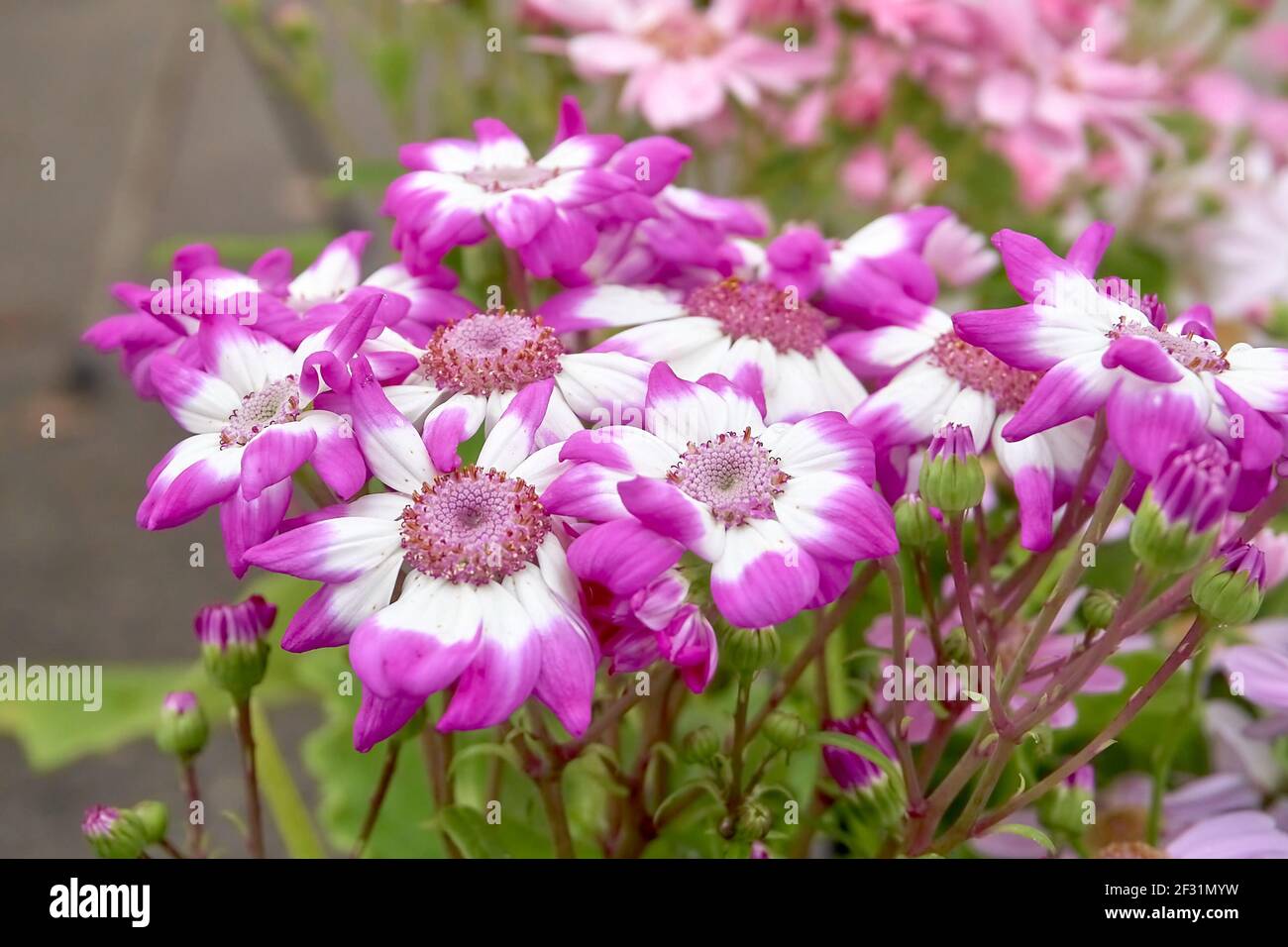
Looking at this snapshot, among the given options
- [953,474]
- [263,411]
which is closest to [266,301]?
[263,411]

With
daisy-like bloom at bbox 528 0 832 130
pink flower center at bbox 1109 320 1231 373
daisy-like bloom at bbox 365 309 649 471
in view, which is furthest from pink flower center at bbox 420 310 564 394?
daisy-like bloom at bbox 528 0 832 130

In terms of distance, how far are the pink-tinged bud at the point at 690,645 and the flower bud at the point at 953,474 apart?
0.16 ft

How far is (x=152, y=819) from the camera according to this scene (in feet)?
0.85

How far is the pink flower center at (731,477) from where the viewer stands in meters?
0.21

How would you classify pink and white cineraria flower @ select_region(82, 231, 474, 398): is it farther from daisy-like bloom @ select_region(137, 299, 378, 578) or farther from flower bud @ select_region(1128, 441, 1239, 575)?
flower bud @ select_region(1128, 441, 1239, 575)

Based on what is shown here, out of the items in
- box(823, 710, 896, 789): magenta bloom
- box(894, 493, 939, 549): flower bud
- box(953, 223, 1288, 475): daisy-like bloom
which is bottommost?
box(823, 710, 896, 789): magenta bloom

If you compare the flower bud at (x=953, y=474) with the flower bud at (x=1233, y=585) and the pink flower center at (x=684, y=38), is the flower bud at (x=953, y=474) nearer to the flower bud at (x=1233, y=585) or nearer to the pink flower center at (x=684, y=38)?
the flower bud at (x=1233, y=585)

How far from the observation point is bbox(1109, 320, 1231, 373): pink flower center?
0.71 ft

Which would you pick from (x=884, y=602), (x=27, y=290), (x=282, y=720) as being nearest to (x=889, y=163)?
(x=884, y=602)

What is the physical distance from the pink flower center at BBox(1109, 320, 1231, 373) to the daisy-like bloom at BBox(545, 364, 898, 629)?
0.16 feet

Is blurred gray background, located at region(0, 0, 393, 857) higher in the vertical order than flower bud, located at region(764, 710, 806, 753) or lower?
higher
